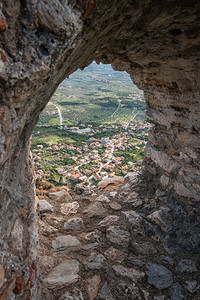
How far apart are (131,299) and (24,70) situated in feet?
8.18

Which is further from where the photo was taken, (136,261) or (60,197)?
(60,197)

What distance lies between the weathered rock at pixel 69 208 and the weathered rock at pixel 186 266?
186cm

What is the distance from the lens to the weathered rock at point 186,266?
2.73m

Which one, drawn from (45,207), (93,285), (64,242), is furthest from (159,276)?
(45,207)

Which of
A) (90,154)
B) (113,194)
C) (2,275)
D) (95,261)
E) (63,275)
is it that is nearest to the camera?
(2,275)

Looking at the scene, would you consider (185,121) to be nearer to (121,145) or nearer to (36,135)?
(121,145)

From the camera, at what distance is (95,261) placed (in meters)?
2.76

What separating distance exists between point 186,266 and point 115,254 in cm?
91

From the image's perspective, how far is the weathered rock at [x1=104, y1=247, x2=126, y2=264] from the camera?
284 centimetres

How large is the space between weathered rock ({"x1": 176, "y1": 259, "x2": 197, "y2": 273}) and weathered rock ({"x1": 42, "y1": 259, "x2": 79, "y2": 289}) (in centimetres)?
129

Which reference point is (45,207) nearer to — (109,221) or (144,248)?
(109,221)

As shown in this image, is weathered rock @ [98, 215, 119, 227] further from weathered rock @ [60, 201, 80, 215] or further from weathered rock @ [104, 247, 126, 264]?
weathered rock @ [60, 201, 80, 215]

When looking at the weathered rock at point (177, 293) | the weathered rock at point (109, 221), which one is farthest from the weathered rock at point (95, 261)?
the weathered rock at point (177, 293)

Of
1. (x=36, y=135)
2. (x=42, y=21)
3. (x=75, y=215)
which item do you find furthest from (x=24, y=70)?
(x=36, y=135)
